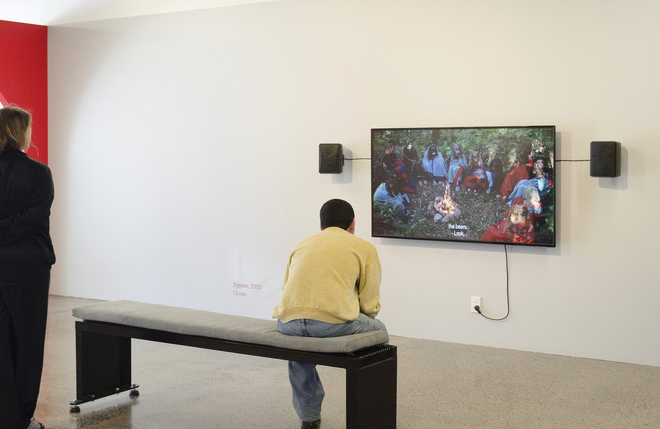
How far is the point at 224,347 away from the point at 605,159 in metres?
3.03

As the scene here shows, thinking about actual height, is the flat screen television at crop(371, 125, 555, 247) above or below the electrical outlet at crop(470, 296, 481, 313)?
above

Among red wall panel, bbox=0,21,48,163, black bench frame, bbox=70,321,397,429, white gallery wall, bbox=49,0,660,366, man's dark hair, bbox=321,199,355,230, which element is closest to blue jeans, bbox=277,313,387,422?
black bench frame, bbox=70,321,397,429

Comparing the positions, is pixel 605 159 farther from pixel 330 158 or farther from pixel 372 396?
pixel 372 396

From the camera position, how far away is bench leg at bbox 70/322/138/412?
3.68m

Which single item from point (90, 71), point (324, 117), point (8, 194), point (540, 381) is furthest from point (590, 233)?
point (90, 71)

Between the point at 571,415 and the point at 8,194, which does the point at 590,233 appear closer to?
the point at 571,415

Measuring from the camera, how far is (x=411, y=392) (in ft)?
13.5

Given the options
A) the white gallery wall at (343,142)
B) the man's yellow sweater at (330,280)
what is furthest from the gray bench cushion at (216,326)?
the white gallery wall at (343,142)

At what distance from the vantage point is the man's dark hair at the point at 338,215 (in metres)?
3.32

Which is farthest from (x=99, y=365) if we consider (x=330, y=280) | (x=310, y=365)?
(x=330, y=280)

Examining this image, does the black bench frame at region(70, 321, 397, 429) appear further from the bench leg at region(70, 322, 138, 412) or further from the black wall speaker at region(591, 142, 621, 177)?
the black wall speaker at region(591, 142, 621, 177)

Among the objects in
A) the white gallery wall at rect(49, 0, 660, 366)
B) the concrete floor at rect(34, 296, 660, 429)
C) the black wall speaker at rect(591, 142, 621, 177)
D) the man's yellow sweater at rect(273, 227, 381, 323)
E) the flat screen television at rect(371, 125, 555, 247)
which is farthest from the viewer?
the flat screen television at rect(371, 125, 555, 247)

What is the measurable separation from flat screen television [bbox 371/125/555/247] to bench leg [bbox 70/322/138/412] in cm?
245

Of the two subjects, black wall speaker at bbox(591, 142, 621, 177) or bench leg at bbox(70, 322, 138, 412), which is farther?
black wall speaker at bbox(591, 142, 621, 177)
